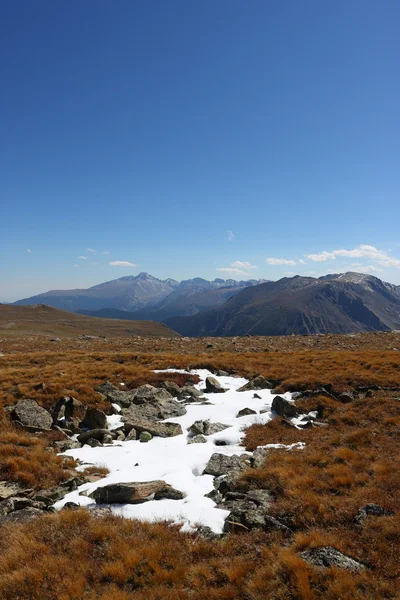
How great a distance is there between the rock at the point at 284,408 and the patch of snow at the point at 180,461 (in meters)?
0.59

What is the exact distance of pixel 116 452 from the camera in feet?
47.5

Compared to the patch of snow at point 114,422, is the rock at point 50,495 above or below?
above

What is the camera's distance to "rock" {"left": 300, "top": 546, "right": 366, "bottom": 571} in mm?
6832

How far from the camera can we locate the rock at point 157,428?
1638 cm

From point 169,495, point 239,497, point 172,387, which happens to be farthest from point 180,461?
point 172,387

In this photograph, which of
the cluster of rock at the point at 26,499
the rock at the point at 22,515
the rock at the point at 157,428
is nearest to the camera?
the rock at the point at 22,515

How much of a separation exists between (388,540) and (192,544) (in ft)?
15.7

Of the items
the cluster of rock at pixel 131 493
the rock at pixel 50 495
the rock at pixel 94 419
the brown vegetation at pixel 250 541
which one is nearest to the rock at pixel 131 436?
the rock at pixel 94 419

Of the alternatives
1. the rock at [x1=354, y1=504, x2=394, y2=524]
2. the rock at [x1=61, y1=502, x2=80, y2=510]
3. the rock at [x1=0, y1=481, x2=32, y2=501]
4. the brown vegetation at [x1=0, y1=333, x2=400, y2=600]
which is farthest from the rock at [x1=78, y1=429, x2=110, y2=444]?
the rock at [x1=354, y1=504, x2=394, y2=524]

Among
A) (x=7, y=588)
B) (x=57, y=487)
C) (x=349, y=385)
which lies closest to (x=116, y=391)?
(x=57, y=487)

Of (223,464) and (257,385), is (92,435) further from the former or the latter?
(257,385)

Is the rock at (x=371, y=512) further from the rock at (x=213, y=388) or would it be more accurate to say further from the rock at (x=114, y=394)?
the rock at (x=213, y=388)

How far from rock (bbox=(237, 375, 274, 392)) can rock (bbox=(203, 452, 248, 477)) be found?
10094mm

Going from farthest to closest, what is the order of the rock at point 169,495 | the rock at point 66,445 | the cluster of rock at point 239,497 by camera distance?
the rock at point 66,445, the rock at point 169,495, the cluster of rock at point 239,497
